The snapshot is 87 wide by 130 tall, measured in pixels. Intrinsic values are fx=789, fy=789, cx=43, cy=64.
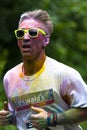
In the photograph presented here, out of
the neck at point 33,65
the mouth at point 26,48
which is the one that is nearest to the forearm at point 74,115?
the neck at point 33,65

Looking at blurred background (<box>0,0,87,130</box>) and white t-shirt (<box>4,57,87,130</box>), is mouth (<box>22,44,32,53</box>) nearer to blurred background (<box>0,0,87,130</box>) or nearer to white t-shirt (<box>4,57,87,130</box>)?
white t-shirt (<box>4,57,87,130</box>)

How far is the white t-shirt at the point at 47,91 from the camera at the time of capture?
5.27 meters

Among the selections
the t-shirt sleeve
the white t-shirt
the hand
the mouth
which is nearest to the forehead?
the mouth

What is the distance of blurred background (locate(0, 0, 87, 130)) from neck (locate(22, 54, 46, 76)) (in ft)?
13.4

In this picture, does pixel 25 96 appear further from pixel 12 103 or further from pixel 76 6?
pixel 76 6

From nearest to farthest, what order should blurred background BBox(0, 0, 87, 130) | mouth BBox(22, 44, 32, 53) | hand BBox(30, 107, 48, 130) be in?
hand BBox(30, 107, 48, 130) → mouth BBox(22, 44, 32, 53) → blurred background BBox(0, 0, 87, 130)

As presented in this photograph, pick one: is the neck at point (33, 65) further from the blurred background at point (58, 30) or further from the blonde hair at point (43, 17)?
the blurred background at point (58, 30)

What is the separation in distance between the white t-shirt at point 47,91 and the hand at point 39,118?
11 cm

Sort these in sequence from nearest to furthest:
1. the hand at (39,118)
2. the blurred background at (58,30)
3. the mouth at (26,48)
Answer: the hand at (39,118) → the mouth at (26,48) → the blurred background at (58,30)

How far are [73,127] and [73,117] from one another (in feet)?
0.67

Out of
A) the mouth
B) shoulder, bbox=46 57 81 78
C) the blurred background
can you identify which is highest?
the mouth

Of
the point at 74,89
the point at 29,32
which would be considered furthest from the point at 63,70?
the point at 29,32

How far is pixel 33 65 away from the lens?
17.8ft

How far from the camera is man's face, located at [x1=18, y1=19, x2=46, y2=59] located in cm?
535
